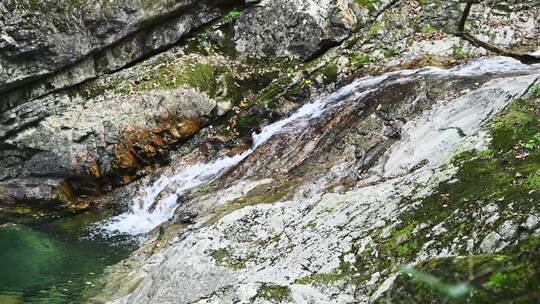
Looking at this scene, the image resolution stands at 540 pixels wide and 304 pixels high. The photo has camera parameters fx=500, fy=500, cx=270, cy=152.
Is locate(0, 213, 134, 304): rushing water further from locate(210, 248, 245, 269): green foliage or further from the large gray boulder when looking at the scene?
the large gray boulder

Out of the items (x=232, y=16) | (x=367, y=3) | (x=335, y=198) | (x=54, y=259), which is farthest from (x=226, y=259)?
(x=367, y=3)

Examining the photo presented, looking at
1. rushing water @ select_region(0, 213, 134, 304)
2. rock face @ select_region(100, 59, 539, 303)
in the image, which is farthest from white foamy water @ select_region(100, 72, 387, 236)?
rushing water @ select_region(0, 213, 134, 304)

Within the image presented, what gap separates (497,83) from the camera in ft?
34.5

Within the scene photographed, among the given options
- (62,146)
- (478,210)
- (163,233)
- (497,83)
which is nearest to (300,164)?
(163,233)

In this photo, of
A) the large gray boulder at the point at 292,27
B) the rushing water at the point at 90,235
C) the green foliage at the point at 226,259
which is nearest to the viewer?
the green foliage at the point at 226,259

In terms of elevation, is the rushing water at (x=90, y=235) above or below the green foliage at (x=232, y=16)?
below

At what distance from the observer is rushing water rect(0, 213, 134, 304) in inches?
404

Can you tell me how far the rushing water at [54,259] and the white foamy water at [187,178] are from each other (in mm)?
854

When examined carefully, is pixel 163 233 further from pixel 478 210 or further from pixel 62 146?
pixel 478 210

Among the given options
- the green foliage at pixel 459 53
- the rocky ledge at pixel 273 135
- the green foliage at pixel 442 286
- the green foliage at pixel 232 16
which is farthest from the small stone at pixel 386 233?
the green foliage at pixel 232 16

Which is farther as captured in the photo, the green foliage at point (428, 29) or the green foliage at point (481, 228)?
the green foliage at point (428, 29)

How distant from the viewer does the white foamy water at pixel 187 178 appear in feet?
44.0

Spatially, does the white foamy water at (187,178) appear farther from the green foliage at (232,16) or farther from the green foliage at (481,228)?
the green foliage at (481,228)

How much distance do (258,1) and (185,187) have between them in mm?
7094
